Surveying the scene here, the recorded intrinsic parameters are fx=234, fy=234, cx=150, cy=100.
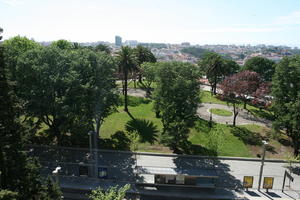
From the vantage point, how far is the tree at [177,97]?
2388 centimetres

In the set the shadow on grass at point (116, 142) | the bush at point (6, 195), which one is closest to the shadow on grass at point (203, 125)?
the shadow on grass at point (116, 142)

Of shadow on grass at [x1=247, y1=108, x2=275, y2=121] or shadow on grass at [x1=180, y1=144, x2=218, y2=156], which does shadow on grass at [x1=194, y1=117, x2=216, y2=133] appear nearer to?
shadow on grass at [x1=180, y1=144, x2=218, y2=156]

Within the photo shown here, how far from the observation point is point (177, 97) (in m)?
24.3

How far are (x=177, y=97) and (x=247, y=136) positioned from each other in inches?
520

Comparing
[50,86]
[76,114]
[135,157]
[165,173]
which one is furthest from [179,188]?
[50,86]

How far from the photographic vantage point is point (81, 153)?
24719mm

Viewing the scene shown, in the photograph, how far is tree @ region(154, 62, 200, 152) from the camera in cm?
2388

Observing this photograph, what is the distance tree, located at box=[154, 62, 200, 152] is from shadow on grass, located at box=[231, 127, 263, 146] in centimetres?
1010

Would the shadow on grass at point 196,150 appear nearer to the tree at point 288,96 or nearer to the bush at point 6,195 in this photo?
the tree at point 288,96

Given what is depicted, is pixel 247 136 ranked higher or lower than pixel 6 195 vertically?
lower

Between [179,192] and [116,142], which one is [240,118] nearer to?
[116,142]

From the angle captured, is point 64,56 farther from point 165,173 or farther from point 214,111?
Answer: point 214,111

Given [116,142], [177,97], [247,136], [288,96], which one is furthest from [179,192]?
[288,96]

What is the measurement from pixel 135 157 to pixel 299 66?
20.9m
